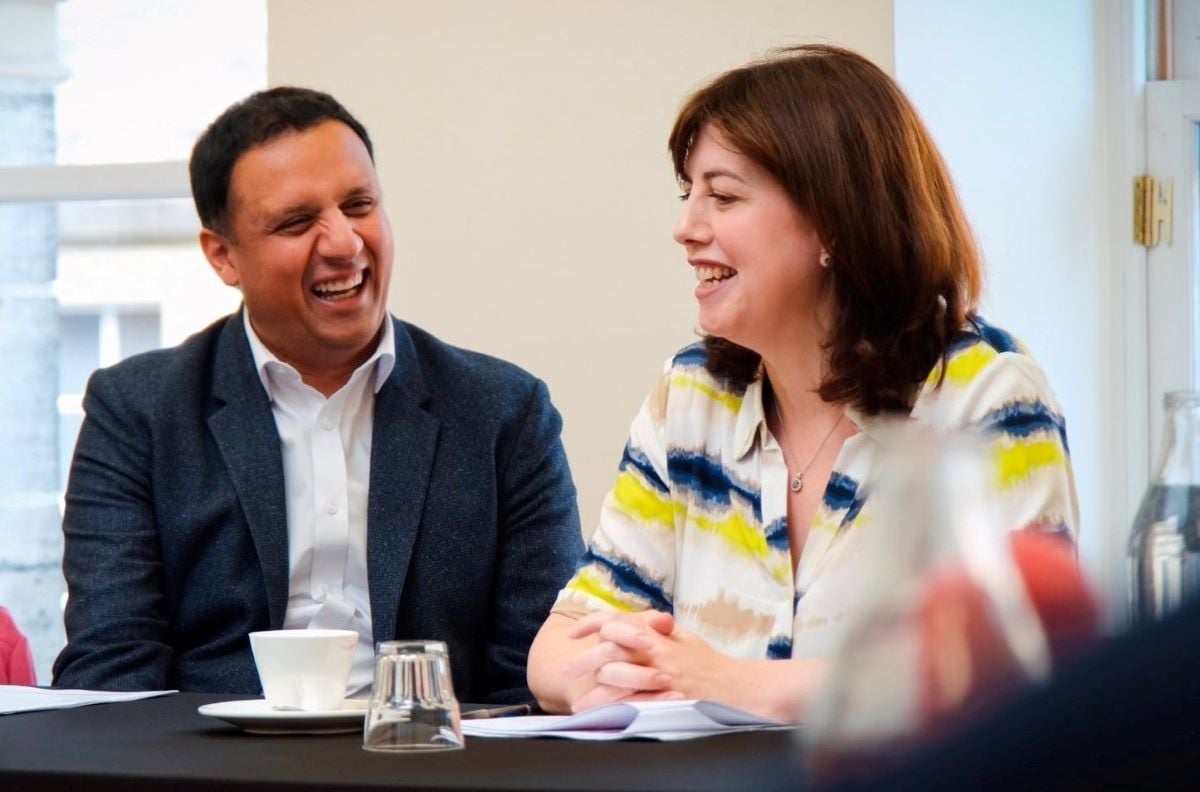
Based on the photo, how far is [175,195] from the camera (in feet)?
11.6

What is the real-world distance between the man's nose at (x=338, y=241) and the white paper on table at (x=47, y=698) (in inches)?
36.7

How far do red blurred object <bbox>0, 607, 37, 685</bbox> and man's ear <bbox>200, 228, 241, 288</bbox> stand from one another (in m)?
0.63

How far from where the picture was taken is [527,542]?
2293mm

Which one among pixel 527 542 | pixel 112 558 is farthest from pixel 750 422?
pixel 112 558

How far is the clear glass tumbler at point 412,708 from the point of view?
3.56ft

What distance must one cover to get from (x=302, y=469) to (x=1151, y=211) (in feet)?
5.79

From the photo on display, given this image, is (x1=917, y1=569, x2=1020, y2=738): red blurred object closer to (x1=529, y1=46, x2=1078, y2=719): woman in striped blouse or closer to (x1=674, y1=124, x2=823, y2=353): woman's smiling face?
(x1=529, y1=46, x2=1078, y2=719): woman in striped blouse

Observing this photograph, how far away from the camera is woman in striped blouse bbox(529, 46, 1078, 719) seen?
172cm

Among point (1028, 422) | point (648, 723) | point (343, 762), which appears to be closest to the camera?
point (343, 762)

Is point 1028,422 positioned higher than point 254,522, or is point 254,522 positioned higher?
point 1028,422

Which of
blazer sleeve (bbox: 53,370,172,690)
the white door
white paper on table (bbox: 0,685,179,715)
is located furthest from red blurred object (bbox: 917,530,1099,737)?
the white door

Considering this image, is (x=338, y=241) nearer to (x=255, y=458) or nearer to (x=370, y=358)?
(x=370, y=358)

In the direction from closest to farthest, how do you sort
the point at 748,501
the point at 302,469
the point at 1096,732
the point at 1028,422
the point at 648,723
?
the point at 1096,732, the point at 648,723, the point at 1028,422, the point at 748,501, the point at 302,469

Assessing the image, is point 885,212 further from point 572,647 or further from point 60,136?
point 60,136
